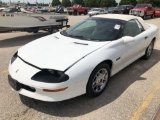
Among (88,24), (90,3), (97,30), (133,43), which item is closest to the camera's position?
(97,30)

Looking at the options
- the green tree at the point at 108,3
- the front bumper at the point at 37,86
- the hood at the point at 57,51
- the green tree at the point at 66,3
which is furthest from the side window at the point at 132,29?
the green tree at the point at 66,3

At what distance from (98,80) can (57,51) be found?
93 centimetres

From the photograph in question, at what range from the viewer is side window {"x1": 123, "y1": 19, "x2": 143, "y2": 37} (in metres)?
4.94

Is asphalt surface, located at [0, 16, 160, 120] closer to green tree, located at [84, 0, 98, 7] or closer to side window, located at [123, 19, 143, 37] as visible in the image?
side window, located at [123, 19, 143, 37]

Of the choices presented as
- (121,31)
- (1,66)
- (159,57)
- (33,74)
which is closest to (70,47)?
(33,74)

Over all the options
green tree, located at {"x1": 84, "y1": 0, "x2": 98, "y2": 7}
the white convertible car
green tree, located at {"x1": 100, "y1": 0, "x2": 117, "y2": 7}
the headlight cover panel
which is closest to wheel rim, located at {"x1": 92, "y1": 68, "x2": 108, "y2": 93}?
the white convertible car

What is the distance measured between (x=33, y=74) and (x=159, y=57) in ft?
15.6

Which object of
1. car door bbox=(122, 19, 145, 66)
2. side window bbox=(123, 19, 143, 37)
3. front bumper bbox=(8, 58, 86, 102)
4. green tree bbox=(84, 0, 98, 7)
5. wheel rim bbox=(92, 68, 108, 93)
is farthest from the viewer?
green tree bbox=(84, 0, 98, 7)

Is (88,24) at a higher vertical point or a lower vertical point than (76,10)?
higher

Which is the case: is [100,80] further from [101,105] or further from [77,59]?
[77,59]

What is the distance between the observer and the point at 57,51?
390 cm

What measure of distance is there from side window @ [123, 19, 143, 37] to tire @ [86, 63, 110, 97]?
122 cm

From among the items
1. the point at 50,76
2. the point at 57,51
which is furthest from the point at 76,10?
the point at 50,76

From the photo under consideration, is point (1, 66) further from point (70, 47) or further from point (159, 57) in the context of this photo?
point (159, 57)
